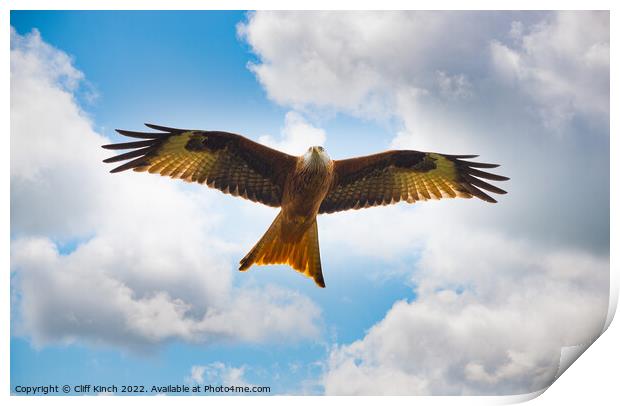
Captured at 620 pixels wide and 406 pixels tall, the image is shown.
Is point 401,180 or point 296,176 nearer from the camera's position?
point 296,176

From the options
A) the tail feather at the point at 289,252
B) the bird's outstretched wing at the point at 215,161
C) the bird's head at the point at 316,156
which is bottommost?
the tail feather at the point at 289,252

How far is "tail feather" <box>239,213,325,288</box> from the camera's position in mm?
2955

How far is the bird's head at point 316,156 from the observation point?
112 inches

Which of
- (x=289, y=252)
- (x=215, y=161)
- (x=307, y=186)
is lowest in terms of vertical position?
(x=289, y=252)

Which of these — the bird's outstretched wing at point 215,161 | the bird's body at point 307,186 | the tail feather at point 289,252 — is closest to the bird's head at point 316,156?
the bird's body at point 307,186

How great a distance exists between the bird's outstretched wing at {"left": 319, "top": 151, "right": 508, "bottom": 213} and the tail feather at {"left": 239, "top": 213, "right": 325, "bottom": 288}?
22 cm

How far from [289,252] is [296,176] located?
0.37 metres

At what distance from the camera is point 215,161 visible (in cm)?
308

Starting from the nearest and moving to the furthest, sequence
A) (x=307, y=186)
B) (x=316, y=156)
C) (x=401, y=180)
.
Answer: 1. (x=316, y=156)
2. (x=307, y=186)
3. (x=401, y=180)

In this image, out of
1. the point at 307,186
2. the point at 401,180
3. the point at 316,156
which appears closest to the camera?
the point at 316,156

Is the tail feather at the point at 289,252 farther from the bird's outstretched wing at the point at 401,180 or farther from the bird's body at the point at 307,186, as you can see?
the bird's outstretched wing at the point at 401,180

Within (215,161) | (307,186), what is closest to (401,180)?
(307,186)

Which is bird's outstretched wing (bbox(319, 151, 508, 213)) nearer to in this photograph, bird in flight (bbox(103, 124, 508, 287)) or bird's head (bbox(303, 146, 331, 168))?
bird in flight (bbox(103, 124, 508, 287))

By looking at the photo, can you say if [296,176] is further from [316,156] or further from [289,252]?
[289,252]
